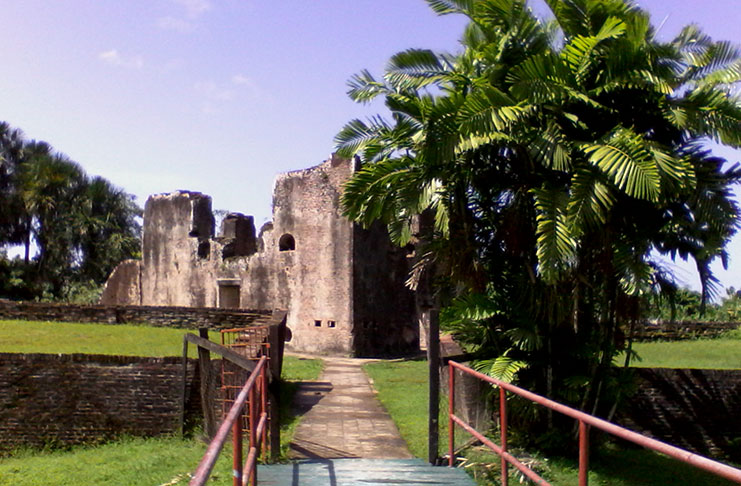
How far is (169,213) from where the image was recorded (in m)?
26.3

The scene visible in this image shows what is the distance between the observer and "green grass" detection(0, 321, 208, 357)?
13.7 m

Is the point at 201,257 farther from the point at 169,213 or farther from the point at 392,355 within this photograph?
the point at 392,355

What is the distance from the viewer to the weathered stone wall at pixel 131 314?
19.7m

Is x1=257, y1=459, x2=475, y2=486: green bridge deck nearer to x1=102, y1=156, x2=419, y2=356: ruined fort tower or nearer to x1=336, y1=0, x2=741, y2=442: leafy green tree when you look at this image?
x1=336, y1=0, x2=741, y2=442: leafy green tree

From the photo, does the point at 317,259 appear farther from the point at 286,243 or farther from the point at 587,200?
the point at 587,200

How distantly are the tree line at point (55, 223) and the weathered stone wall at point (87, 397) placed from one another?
22901 mm

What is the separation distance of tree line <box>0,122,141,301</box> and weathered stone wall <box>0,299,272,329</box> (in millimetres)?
13239

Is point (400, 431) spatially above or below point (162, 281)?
below

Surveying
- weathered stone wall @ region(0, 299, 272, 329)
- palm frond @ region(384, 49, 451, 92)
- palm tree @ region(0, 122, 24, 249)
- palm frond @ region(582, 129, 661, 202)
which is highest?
palm tree @ region(0, 122, 24, 249)

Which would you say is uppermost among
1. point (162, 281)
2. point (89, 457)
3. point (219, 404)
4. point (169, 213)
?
point (169, 213)

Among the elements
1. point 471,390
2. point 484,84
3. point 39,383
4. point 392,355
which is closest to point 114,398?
point 39,383

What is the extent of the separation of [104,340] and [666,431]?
35.3ft

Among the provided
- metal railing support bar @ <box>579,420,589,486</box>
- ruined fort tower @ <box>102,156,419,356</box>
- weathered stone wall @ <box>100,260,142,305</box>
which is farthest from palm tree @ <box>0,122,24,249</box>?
metal railing support bar @ <box>579,420,589,486</box>

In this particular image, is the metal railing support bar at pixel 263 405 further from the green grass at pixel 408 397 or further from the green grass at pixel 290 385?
the green grass at pixel 408 397
